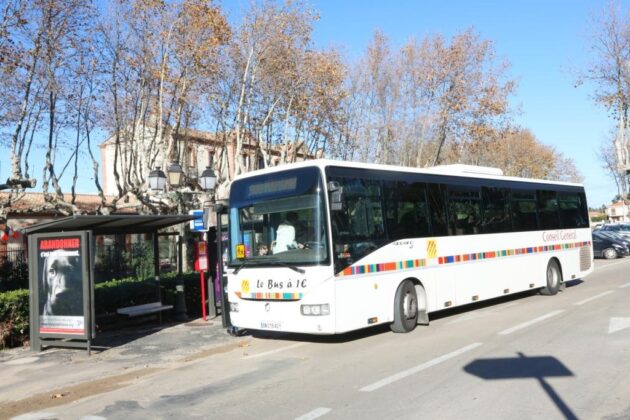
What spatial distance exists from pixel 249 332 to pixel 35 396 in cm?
479

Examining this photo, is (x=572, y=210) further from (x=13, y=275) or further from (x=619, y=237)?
(x=13, y=275)

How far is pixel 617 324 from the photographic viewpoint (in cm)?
997

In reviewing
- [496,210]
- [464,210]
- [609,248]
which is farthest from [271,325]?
[609,248]

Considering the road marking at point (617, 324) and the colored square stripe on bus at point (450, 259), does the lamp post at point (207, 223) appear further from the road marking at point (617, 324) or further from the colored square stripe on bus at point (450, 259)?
the road marking at point (617, 324)

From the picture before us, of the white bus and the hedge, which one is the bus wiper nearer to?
the white bus

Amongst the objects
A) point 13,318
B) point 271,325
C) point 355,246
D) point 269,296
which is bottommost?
point 271,325

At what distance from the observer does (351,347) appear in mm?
9211

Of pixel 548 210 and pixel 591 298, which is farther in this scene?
pixel 548 210

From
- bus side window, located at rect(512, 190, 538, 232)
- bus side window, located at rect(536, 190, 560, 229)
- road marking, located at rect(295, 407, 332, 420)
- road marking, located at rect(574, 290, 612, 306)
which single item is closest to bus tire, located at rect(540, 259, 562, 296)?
bus side window, located at rect(536, 190, 560, 229)

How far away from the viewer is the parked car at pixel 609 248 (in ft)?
99.0

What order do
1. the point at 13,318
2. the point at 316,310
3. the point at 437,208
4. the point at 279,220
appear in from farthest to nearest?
1. the point at 437,208
2. the point at 13,318
3. the point at 279,220
4. the point at 316,310

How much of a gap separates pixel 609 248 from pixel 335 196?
26.5 meters

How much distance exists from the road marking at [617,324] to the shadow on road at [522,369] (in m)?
2.62

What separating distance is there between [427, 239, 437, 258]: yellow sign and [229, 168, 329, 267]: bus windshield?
3023 millimetres
